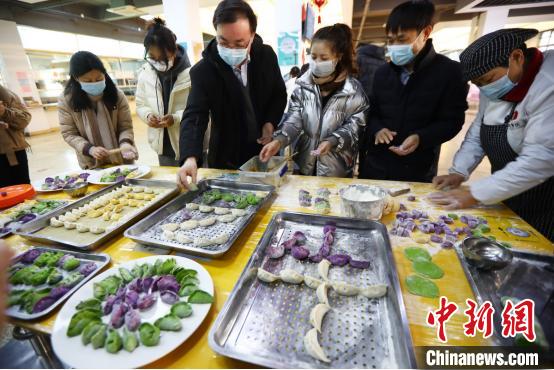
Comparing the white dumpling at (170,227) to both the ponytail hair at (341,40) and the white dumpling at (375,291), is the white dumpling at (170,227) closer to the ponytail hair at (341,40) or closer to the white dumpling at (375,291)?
the white dumpling at (375,291)

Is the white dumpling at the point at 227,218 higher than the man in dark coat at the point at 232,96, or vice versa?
the man in dark coat at the point at 232,96

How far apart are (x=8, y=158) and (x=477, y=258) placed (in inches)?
132

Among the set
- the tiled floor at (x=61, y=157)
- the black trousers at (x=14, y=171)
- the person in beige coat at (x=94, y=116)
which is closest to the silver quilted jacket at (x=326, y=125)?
the person in beige coat at (x=94, y=116)

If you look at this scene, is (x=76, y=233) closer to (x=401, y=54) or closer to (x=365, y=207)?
(x=365, y=207)

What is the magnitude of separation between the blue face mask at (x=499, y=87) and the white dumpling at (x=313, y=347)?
4.36ft

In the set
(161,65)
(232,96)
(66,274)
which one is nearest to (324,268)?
(66,274)

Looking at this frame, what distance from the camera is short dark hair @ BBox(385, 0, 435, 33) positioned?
1.54 m

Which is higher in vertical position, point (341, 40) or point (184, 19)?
point (184, 19)

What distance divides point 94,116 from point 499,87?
278 centimetres

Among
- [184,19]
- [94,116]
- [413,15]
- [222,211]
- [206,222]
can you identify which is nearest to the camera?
[206,222]

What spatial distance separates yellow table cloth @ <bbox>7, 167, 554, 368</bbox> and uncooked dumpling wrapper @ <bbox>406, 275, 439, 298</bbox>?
0.05 ft

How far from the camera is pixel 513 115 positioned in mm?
1238

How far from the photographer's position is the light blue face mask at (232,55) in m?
1.72

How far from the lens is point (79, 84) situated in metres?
2.18
